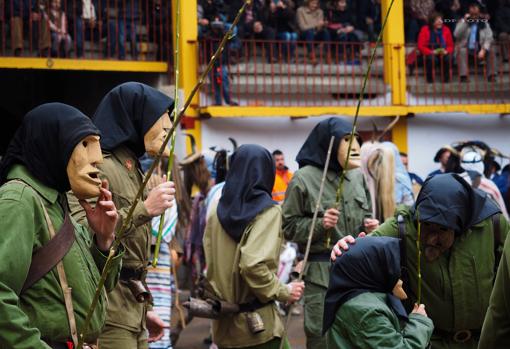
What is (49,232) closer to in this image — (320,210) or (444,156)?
(320,210)

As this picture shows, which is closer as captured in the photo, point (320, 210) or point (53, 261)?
point (53, 261)

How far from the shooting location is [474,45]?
1728 centimetres

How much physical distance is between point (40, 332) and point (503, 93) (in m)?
15.5

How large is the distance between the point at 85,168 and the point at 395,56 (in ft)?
44.5

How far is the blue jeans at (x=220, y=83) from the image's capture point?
1549 centimetres

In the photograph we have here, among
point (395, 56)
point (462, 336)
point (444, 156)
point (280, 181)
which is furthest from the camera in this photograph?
point (395, 56)

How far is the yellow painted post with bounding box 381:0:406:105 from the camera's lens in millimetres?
16719

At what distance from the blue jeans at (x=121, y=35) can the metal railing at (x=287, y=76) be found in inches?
43.3

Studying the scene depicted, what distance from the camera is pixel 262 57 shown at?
16547mm

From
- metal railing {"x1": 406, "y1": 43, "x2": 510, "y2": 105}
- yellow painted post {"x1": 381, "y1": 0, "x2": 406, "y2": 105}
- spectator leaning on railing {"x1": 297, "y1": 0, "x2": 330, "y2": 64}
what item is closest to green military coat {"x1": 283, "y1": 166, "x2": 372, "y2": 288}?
yellow painted post {"x1": 381, "y1": 0, "x2": 406, "y2": 105}

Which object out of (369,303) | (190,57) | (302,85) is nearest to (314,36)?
(302,85)

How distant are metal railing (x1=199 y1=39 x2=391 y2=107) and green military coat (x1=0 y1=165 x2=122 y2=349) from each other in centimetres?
1185

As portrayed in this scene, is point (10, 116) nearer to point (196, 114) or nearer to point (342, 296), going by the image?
point (196, 114)

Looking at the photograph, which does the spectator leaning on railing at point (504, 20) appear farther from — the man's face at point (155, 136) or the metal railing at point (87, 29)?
the man's face at point (155, 136)
